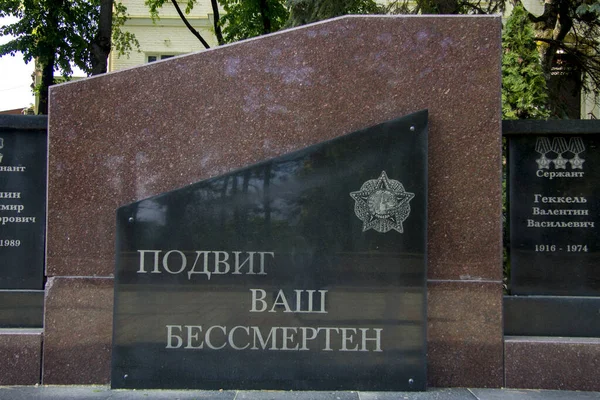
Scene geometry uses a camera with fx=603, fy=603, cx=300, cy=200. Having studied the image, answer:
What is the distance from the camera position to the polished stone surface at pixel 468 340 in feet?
15.6

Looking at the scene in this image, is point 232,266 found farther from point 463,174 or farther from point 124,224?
point 463,174

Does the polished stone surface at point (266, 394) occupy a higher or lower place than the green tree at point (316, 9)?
lower

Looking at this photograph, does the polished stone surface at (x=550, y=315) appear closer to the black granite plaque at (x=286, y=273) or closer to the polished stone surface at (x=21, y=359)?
the black granite plaque at (x=286, y=273)

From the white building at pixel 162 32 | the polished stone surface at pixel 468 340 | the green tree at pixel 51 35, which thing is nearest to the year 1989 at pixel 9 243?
the polished stone surface at pixel 468 340

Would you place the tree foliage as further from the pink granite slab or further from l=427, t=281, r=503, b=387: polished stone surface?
l=427, t=281, r=503, b=387: polished stone surface

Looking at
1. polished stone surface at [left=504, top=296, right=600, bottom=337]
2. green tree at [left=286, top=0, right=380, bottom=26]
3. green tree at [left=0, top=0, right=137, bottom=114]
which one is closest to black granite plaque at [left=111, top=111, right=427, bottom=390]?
polished stone surface at [left=504, top=296, right=600, bottom=337]

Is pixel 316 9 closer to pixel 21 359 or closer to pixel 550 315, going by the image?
pixel 550 315

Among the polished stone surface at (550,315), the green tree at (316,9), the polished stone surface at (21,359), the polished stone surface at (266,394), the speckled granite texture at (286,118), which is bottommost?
the polished stone surface at (266,394)

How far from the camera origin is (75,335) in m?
4.83

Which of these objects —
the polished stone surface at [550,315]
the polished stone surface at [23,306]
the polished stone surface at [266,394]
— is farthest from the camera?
the polished stone surface at [23,306]

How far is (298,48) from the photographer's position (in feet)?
16.0

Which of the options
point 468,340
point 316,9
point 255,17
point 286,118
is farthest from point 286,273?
point 255,17

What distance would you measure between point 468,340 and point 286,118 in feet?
7.50

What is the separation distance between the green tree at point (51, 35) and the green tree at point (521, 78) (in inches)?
403
